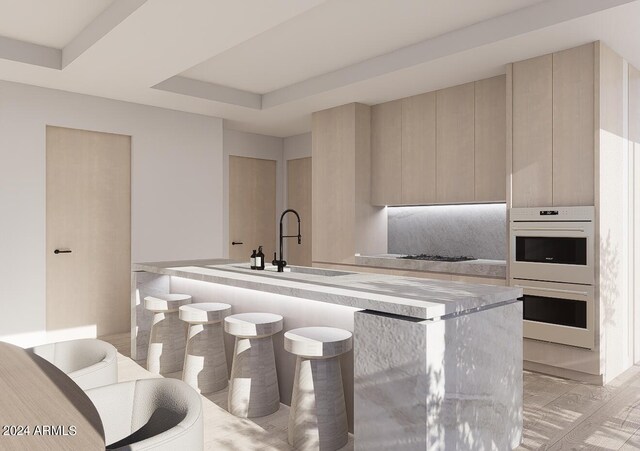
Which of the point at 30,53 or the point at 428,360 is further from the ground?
the point at 30,53

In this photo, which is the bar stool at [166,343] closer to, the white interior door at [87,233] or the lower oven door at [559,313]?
the white interior door at [87,233]

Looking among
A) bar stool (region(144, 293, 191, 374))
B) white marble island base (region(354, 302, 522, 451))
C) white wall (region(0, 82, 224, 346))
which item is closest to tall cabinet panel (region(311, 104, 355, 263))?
white wall (region(0, 82, 224, 346))

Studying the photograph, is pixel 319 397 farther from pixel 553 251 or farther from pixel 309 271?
pixel 553 251

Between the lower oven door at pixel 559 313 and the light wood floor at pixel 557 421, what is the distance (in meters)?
0.37

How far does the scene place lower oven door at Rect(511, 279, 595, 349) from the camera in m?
3.65

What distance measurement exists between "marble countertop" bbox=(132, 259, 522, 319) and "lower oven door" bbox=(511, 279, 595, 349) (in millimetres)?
1510

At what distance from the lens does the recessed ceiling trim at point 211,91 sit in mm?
5172

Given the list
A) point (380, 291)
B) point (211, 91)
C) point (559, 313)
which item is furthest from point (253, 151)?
point (380, 291)

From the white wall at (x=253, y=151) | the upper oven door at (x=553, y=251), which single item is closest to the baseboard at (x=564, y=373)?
the upper oven door at (x=553, y=251)

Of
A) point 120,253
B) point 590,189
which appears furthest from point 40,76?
point 590,189

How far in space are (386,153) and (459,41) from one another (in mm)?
1774

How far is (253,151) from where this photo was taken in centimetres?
750

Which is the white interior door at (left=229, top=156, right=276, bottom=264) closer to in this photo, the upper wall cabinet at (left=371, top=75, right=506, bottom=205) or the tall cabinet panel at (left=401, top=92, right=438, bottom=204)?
the upper wall cabinet at (left=371, top=75, right=506, bottom=205)

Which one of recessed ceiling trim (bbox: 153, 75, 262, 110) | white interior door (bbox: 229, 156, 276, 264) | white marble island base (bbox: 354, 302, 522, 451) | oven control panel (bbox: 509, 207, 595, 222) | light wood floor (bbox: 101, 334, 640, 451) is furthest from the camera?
white interior door (bbox: 229, 156, 276, 264)
